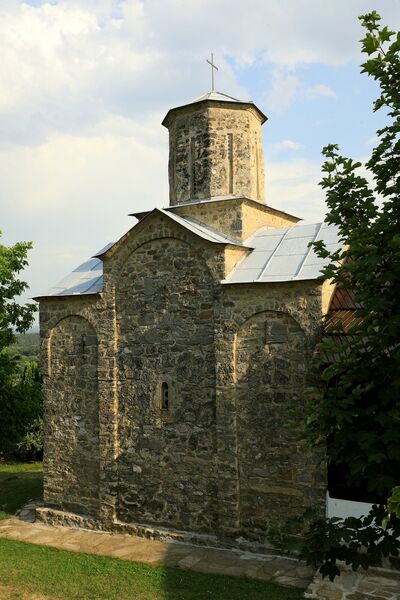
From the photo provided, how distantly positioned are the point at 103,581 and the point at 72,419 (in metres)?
3.40

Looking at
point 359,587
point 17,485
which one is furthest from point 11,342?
point 359,587

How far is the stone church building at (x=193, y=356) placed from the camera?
8227 millimetres

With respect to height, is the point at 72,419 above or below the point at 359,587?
above

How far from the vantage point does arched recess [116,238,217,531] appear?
29.0 feet

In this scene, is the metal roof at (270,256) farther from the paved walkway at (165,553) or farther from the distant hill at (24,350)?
the paved walkway at (165,553)

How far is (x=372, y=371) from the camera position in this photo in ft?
15.2

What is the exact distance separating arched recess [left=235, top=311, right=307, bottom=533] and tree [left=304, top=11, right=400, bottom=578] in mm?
3219

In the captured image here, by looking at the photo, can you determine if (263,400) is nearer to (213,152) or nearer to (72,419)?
(72,419)

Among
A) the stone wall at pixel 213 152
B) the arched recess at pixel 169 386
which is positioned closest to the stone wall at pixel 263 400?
the arched recess at pixel 169 386

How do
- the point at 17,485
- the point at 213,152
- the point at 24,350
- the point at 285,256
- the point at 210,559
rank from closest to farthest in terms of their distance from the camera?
the point at 210,559, the point at 285,256, the point at 213,152, the point at 17,485, the point at 24,350

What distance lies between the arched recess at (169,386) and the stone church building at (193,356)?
25 mm

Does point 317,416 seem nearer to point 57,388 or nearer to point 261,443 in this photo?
point 261,443

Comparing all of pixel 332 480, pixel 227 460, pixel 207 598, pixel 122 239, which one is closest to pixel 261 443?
pixel 227 460

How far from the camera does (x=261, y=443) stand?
27.2 ft
